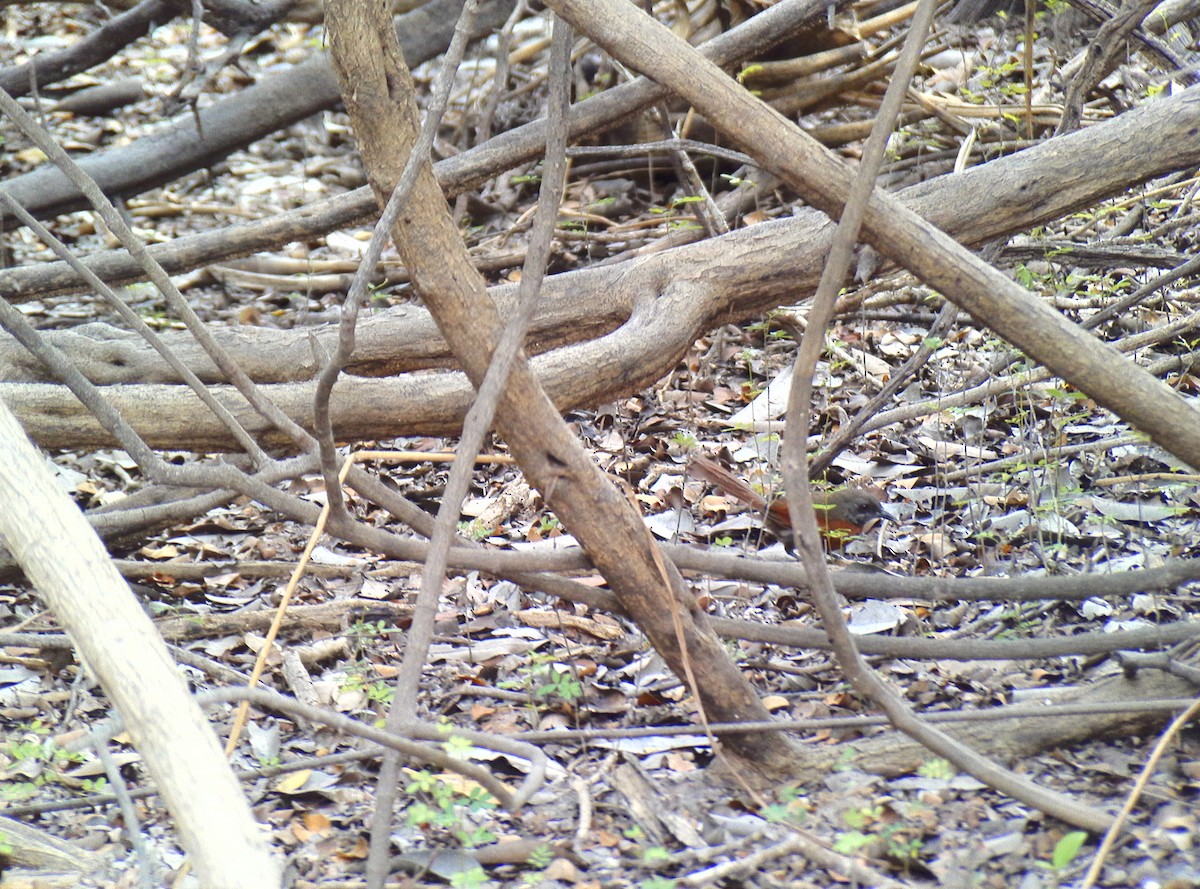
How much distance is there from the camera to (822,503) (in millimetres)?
3279

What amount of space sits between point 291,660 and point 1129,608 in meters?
2.04

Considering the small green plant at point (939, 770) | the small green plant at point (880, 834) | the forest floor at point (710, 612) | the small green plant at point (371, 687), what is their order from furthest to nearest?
the small green plant at point (371, 687) → the forest floor at point (710, 612) → the small green plant at point (939, 770) → the small green plant at point (880, 834)

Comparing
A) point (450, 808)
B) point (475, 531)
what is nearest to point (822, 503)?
point (475, 531)

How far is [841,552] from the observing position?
10.6 ft

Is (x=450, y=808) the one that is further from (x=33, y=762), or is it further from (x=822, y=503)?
(x=822, y=503)

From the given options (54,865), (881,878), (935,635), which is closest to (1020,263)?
(935,635)

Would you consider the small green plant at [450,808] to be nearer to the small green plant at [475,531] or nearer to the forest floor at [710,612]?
the forest floor at [710,612]

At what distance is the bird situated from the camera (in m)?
3.29

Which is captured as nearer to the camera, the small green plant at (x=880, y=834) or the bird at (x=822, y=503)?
the small green plant at (x=880, y=834)

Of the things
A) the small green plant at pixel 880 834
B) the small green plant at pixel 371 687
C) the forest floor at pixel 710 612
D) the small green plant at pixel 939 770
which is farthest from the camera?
the small green plant at pixel 371 687

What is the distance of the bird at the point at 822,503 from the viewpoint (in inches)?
129

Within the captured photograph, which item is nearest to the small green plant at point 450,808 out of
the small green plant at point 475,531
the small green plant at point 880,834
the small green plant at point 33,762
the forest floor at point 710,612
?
the forest floor at point 710,612

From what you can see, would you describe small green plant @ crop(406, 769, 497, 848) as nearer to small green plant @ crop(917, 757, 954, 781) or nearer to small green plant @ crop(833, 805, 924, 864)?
small green plant @ crop(833, 805, 924, 864)

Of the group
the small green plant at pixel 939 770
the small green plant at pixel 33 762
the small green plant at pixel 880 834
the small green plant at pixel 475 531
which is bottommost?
the small green plant at pixel 880 834
